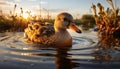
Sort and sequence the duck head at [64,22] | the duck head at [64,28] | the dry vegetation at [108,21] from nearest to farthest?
1. the duck head at [64,28]
2. the duck head at [64,22]
3. the dry vegetation at [108,21]

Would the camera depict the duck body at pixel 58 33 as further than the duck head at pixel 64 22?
No

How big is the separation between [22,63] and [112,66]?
1833mm

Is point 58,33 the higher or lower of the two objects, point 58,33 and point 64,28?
the lower

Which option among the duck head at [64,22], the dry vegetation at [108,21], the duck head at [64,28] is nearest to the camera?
the duck head at [64,28]

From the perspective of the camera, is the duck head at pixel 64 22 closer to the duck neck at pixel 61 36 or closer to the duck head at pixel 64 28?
the duck head at pixel 64 28

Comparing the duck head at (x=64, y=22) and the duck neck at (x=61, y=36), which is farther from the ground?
the duck head at (x=64, y=22)

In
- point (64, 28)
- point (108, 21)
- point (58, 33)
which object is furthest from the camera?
point (108, 21)

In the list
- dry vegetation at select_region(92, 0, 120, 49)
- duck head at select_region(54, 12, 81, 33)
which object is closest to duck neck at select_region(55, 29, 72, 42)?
duck head at select_region(54, 12, 81, 33)

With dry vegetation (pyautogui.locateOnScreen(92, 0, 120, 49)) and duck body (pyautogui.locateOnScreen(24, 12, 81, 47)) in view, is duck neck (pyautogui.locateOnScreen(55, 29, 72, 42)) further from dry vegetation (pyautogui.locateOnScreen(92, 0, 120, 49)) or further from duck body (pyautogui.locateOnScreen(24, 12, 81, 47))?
dry vegetation (pyautogui.locateOnScreen(92, 0, 120, 49))

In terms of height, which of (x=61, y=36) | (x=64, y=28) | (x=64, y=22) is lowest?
(x=61, y=36)

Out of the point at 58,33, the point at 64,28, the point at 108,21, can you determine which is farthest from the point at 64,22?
the point at 108,21

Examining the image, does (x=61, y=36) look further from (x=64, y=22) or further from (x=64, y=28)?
(x=64, y=22)

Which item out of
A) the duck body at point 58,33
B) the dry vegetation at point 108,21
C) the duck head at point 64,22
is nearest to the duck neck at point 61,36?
the duck body at point 58,33

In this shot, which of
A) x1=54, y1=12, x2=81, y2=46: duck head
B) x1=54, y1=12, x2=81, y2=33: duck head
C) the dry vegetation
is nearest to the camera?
x1=54, y1=12, x2=81, y2=46: duck head
